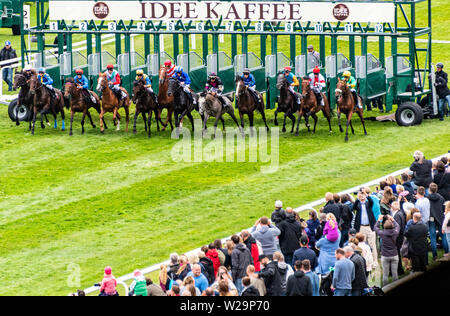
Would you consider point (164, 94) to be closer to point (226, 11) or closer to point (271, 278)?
point (226, 11)

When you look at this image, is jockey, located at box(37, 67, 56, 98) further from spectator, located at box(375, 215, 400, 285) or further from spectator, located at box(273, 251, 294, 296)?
spectator, located at box(273, 251, 294, 296)

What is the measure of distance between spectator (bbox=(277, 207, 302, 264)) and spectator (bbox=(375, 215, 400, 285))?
1231 mm

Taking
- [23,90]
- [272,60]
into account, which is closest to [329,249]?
[272,60]

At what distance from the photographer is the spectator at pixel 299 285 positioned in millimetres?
14344

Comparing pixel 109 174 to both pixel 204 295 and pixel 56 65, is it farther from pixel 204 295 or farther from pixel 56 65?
pixel 204 295

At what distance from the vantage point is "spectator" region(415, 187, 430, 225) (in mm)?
17828

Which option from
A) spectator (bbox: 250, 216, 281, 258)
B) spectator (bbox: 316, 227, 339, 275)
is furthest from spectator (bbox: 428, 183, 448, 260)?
spectator (bbox: 250, 216, 281, 258)

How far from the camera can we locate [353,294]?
50.7 ft

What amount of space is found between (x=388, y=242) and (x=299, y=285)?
287 cm

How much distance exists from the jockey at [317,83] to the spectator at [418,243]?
9883 millimetres

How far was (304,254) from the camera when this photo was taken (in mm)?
15656

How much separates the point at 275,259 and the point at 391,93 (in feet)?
45.7
